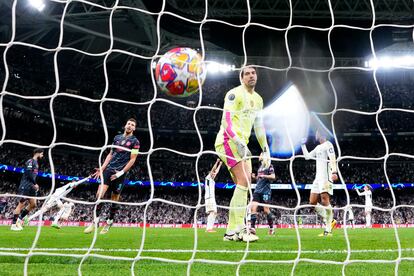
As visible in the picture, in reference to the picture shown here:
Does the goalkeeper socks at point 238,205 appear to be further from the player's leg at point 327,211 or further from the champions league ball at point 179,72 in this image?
the player's leg at point 327,211

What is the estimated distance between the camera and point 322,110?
2236 centimetres

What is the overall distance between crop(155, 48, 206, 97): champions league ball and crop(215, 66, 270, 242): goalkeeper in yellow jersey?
495mm

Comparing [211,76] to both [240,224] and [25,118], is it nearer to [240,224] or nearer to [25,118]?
[25,118]

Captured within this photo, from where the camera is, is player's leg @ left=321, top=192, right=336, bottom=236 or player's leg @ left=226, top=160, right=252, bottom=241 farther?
player's leg @ left=321, top=192, right=336, bottom=236

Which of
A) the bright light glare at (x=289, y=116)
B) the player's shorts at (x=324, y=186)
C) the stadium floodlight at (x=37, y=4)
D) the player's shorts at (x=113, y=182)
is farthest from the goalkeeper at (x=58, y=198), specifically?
the bright light glare at (x=289, y=116)

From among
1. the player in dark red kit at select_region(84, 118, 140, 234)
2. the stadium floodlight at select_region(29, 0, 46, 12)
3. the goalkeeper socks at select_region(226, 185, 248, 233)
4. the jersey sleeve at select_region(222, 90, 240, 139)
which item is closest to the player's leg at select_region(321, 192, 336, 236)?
the goalkeeper socks at select_region(226, 185, 248, 233)

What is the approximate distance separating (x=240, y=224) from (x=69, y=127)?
19.8m

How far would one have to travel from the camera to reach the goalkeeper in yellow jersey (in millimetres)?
4250

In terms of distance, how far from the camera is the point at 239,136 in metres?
4.58

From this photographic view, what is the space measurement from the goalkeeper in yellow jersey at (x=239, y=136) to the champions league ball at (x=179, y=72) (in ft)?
1.62

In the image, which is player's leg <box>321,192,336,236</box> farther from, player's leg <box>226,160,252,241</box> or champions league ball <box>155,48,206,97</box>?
champions league ball <box>155,48,206,97</box>

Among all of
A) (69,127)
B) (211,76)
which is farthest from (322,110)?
(69,127)

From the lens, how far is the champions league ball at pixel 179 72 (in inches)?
180

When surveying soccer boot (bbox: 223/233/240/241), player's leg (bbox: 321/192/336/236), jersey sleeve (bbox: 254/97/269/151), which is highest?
jersey sleeve (bbox: 254/97/269/151)
